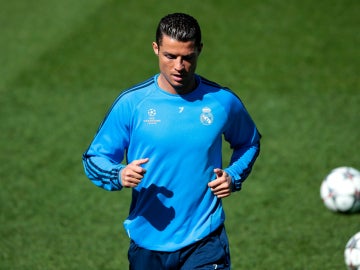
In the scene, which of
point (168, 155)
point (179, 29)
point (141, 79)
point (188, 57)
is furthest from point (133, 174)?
point (141, 79)

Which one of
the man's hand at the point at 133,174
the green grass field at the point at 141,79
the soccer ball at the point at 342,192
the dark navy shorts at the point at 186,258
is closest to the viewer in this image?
the man's hand at the point at 133,174

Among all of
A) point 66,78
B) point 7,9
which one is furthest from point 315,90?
point 7,9

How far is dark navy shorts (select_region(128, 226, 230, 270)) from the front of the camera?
195 inches

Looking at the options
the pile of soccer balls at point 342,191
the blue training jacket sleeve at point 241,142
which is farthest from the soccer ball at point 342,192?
the blue training jacket sleeve at point 241,142

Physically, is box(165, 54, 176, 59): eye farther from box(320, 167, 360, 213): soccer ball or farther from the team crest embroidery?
box(320, 167, 360, 213): soccer ball

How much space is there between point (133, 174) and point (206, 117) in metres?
0.67

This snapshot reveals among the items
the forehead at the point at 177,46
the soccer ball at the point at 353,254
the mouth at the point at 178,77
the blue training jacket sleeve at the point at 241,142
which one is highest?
the forehead at the point at 177,46

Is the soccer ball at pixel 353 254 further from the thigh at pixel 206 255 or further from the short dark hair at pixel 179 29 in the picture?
the short dark hair at pixel 179 29

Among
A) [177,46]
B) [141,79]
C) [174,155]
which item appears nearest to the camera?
[177,46]

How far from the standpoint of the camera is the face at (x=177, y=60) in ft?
15.4

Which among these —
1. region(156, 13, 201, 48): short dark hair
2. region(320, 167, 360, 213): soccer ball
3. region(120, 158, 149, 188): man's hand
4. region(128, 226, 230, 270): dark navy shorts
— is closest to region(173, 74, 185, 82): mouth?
region(156, 13, 201, 48): short dark hair

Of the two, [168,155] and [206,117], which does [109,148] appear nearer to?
[168,155]

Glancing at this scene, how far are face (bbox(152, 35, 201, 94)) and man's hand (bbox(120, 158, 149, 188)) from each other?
0.57 m

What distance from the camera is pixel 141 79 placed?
1153 cm
